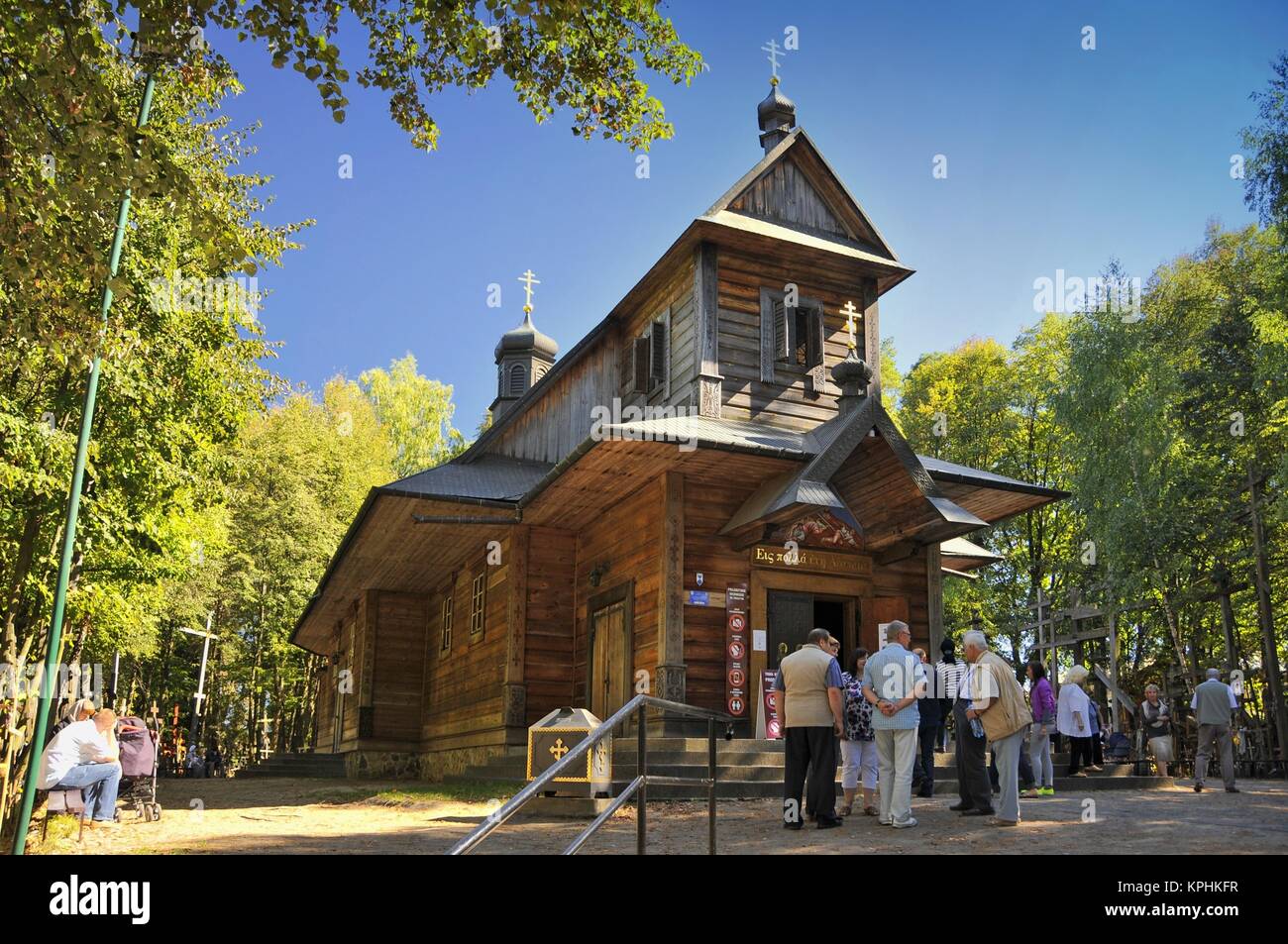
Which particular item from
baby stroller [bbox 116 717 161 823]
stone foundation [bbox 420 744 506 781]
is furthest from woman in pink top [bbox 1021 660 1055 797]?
baby stroller [bbox 116 717 161 823]

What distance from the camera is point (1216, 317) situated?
29.7 meters

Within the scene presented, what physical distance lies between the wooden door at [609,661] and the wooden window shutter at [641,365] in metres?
3.82

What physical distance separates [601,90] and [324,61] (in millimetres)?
2129

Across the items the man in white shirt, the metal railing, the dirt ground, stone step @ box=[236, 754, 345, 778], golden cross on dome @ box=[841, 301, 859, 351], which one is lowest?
stone step @ box=[236, 754, 345, 778]

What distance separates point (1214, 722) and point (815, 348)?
7425 millimetres

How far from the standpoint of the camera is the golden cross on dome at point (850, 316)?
16.3 m

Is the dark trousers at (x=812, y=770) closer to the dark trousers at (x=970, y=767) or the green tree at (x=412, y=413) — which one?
the dark trousers at (x=970, y=767)

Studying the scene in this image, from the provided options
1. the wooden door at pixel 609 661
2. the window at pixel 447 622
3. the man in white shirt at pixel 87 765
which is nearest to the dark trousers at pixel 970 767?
the wooden door at pixel 609 661

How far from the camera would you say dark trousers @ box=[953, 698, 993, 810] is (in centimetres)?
942

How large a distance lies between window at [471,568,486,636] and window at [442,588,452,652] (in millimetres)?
2017

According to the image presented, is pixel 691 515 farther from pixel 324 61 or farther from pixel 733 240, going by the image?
pixel 324 61

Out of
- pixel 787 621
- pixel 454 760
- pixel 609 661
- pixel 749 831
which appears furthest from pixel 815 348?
pixel 454 760

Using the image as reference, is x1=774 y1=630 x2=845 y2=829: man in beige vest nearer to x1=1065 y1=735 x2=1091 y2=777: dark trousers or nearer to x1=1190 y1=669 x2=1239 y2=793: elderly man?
x1=1190 y1=669 x2=1239 y2=793: elderly man

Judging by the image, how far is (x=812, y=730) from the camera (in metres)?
9.12
